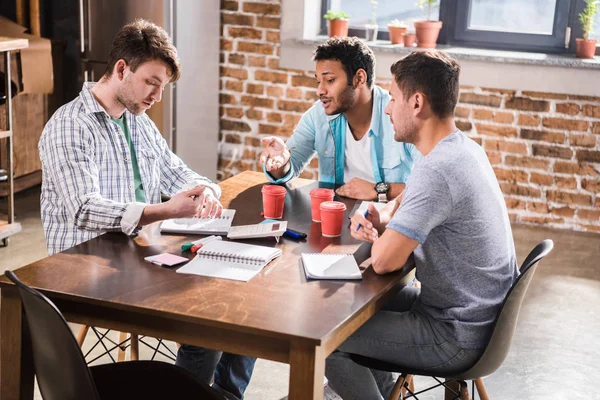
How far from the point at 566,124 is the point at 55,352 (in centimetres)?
406

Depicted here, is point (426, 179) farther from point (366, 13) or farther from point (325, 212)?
point (366, 13)

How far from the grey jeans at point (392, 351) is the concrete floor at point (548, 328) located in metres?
0.70

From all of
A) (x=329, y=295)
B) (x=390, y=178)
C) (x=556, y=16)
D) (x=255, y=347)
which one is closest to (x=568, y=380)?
(x=390, y=178)

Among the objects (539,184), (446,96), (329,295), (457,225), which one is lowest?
(539,184)

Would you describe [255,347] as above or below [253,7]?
below

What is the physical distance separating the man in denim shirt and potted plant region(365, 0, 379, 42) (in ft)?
7.13

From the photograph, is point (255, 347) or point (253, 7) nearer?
point (255, 347)

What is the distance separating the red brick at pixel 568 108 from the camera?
5.09m

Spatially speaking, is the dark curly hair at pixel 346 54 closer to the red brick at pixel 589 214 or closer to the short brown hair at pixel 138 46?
the short brown hair at pixel 138 46

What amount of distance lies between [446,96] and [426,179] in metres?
0.32

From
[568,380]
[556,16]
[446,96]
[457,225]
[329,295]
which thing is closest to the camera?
[329,295]

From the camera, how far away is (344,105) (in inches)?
131

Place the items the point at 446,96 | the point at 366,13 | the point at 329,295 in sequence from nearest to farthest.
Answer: the point at 329,295, the point at 446,96, the point at 366,13

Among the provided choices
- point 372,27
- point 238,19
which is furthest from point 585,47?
point 238,19
